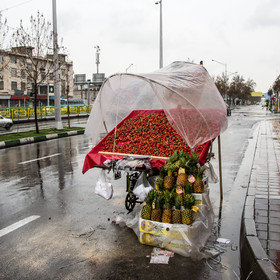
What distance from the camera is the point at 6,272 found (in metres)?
3.71

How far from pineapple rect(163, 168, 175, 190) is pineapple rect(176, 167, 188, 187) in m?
0.11

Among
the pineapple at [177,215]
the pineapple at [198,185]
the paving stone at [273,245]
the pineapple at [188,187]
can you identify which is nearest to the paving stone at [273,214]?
the paving stone at [273,245]

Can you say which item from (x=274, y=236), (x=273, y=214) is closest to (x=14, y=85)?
(x=273, y=214)

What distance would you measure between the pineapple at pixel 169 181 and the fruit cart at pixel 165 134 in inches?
0.6

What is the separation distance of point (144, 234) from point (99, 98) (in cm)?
258

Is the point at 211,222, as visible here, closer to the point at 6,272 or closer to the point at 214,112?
the point at 214,112

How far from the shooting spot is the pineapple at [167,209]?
13.8 feet

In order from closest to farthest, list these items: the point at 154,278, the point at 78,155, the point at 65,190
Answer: the point at 154,278
the point at 65,190
the point at 78,155

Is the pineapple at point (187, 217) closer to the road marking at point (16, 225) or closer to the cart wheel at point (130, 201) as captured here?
the cart wheel at point (130, 201)

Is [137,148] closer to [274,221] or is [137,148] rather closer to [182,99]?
[182,99]

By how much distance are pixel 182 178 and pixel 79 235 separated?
5.66 feet

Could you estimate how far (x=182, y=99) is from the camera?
488cm

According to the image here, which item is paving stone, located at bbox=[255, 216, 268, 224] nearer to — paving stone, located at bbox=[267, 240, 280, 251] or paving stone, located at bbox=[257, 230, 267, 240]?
paving stone, located at bbox=[257, 230, 267, 240]

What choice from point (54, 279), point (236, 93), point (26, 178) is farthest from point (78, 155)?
point (236, 93)
